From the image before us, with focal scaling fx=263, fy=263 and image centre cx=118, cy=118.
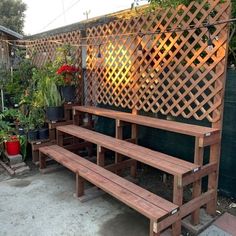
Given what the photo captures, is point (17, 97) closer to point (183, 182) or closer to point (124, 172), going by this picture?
point (124, 172)

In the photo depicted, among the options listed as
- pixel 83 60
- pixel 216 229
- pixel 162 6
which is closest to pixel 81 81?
pixel 83 60

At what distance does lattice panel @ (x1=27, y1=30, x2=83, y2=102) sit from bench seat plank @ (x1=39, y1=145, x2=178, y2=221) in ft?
5.60

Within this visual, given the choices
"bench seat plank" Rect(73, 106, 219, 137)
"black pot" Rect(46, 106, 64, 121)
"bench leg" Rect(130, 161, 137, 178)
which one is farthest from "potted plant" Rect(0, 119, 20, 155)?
"bench leg" Rect(130, 161, 137, 178)

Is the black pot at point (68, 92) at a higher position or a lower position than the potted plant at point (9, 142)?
higher

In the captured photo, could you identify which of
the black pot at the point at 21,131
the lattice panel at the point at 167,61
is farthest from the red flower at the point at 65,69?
the black pot at the point at 21,131

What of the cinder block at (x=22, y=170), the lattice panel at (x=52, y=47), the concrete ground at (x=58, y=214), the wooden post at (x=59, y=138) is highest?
the lattice panel at (x=52, y=47)

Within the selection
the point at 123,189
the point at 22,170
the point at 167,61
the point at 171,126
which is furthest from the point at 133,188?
the point at 22,170

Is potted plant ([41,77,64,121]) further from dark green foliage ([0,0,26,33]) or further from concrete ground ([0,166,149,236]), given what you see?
dark green foliage ([0,0,26,33])

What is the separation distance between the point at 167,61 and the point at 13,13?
1820cm

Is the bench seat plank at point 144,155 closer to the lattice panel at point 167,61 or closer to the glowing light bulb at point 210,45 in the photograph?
the lattice panel at point 167,61

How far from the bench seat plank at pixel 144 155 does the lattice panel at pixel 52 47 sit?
1399 mm

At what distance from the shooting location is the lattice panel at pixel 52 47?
14.9ft

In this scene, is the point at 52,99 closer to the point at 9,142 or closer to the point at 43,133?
the point at 43,133

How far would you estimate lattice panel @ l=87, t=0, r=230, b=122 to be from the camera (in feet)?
8.44
